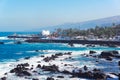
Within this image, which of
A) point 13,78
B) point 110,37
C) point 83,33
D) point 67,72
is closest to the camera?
point 13,78

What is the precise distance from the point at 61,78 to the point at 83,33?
125 meters

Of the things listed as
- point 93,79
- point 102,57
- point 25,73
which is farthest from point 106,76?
point 102,57

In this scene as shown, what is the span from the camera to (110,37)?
142m

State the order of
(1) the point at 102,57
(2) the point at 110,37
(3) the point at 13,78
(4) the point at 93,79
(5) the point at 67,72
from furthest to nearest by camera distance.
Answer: (2) the point at 110,37 < (1) the point at 102,57 < (5) the point at 67,72 < (3) the point at 13,78 < (4) the point at 93,79

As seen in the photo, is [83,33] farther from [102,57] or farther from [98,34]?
[102,57]

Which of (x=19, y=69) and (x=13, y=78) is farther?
(x=19, y=69)

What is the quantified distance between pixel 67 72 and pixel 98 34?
353 feet

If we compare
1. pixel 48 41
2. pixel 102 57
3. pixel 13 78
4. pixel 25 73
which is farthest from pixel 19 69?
pixel 48 41

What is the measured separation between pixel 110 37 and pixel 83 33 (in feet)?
78.9

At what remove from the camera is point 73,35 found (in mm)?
165625

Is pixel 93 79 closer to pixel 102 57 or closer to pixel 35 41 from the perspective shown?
pixel 102 57

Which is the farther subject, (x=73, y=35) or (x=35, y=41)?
(x=73, y=35)

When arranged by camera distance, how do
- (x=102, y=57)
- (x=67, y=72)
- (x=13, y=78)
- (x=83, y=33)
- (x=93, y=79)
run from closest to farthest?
1. (x=93, y=79)
2. (x=13, y=78)
3. (x=67, y=72)
4. (x=102, y=57)
5. (x=83, y=33)

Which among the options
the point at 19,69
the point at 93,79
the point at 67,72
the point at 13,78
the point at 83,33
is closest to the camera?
the point at 93,79
